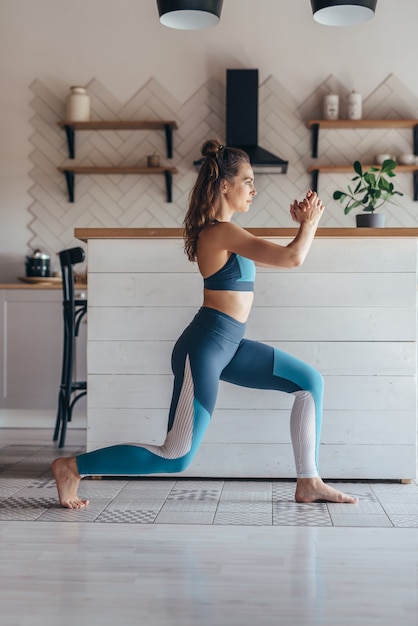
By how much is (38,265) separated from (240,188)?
9.64 feet

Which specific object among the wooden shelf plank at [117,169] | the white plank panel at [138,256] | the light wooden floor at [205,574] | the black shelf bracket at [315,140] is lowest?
the light wooden floor at [205,574]

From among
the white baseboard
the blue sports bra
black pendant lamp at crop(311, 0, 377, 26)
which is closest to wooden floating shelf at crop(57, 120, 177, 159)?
the white baseboard

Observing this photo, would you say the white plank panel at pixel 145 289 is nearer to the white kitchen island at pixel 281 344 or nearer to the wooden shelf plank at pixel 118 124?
the white kitchen island at pixel 281 344

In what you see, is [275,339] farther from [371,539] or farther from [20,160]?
[20,160]

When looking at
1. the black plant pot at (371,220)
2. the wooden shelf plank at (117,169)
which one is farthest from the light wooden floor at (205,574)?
the wooden shelf plank at (117,169)

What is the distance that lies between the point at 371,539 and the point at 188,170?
3.76 metres

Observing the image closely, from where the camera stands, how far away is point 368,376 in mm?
3195

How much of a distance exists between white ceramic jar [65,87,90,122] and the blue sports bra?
10.6ft

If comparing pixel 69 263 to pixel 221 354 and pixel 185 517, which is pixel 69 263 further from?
pixel 185 517

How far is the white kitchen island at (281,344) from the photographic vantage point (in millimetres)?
3191

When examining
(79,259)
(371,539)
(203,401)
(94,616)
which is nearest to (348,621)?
(94,616)

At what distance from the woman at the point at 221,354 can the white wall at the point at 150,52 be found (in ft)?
10.4

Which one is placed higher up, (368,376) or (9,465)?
(368,376)

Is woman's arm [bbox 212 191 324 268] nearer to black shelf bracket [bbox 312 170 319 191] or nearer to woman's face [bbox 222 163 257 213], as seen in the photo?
woman's face [bbox 222 163 257 213]
